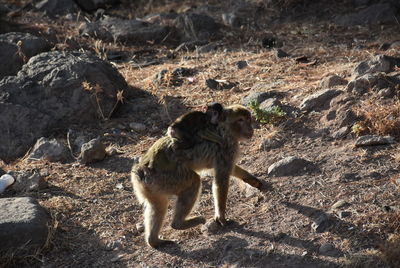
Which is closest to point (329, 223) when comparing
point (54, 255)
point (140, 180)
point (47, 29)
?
point (140, 180)

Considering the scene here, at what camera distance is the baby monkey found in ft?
23.1

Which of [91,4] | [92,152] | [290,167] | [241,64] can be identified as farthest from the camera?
[91,4]

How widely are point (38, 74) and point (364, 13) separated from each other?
24.4 feet

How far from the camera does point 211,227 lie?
7.31m

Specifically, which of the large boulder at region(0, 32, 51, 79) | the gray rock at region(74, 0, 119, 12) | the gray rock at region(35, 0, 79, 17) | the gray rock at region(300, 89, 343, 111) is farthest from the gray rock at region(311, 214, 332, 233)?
the gray rock at region(74, 0, 119, 12)

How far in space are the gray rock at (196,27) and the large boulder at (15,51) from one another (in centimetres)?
339

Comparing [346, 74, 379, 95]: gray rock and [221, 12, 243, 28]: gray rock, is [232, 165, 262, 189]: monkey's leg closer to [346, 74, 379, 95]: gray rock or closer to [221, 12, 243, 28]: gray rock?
[346, 74, 379, 95]: gray rock

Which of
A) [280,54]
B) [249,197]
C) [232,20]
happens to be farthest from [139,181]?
[232,20]

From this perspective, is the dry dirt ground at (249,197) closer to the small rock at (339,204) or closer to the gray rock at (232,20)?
the small rock at (339,204)

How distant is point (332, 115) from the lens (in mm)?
9102

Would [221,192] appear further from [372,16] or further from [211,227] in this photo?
[372,16]

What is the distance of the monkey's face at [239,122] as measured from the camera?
7.50 m

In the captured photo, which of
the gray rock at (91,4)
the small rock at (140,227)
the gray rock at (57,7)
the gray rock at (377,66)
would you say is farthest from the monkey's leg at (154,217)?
the gray rock at (91,4)

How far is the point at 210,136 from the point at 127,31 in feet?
25.6
